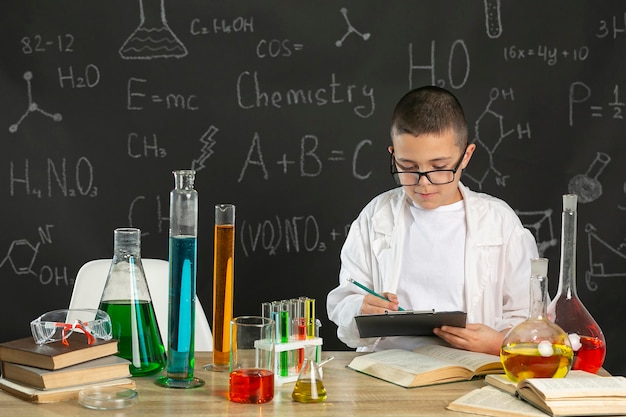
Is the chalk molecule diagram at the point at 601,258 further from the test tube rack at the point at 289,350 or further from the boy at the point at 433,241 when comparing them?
the test tube rack at the point at 289,350

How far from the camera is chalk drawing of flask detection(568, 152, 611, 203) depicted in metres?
3.87

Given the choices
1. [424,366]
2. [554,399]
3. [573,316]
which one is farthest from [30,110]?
[554,399]

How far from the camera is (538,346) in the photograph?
184 centimetres

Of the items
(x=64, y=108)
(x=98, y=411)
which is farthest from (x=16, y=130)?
(x=98, y=411)

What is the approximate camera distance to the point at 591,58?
389 cm

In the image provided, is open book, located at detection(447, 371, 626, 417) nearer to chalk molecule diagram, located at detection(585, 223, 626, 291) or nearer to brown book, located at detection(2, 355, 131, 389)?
brown book, located at detection(2, 355, 131, 389)

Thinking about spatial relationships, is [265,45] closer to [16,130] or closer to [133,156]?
[133,156]

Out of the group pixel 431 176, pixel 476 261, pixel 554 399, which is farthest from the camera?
pixel 476 261

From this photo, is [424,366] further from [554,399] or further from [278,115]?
[278,115]

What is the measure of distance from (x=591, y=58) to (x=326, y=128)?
3.89ft

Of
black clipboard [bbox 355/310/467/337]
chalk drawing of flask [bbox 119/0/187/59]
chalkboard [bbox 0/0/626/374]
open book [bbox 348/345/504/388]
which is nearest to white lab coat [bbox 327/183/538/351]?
black clipboard [bbox 355/310/467/337]

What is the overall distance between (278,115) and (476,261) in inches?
57.3

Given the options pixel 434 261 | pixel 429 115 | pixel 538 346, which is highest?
pixel 429 115

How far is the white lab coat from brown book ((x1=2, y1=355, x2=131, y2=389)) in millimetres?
899
